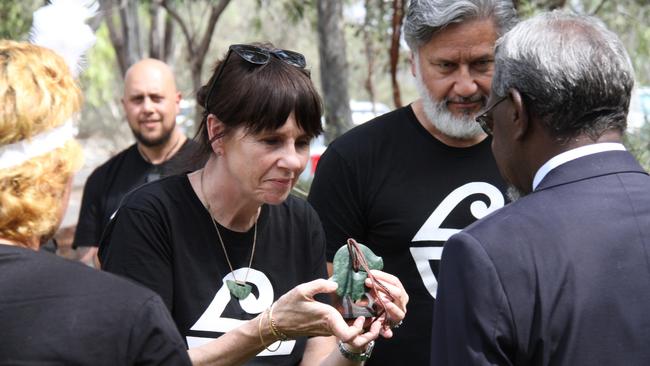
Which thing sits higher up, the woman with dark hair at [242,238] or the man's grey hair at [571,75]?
the man's grey hair at [571,75]

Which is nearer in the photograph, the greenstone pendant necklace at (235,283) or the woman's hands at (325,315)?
the woman's hands at (325,315)

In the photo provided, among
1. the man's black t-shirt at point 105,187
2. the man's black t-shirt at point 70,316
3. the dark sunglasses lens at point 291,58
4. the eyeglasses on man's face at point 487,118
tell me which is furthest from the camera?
the man's black t-shirt at point 105,187

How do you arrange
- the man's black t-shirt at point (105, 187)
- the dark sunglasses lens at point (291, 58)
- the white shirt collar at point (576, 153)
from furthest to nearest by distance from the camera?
the man's black t-shirt at point (105, 187)
the dark sunglasses lens at point (291, 58)
the white shirt collar at point (576, 153)

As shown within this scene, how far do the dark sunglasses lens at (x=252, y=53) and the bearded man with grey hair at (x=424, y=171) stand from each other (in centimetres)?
65

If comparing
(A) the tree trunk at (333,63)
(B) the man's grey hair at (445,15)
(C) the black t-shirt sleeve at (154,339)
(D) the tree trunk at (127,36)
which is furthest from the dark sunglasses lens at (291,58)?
(D) the tree trunk at (127,36)

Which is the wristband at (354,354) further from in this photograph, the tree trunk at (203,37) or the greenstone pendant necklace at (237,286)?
the tree trunk at (203,37)

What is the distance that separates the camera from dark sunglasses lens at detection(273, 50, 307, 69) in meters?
3.03

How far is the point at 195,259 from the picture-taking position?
292 cm

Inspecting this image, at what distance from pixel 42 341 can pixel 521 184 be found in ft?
3.92

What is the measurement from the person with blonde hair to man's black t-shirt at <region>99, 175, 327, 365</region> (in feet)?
2.66

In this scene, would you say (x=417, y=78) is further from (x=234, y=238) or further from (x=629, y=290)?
(x=629, y=290)

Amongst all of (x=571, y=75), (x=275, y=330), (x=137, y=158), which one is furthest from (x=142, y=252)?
(x=137, y=158)

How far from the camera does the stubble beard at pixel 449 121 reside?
3.45 m

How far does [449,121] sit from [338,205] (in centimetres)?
51
